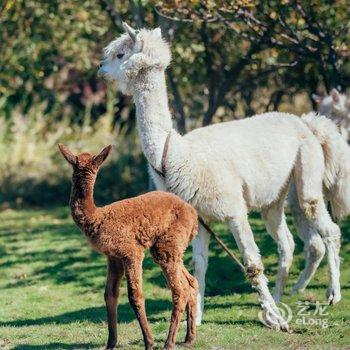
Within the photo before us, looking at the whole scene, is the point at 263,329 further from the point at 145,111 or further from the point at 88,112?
the point at 88,112

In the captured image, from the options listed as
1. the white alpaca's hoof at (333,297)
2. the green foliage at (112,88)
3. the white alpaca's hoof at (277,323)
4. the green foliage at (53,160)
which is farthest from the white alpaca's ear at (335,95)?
the green foliage at (53,160)

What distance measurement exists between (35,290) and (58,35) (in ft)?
17.9

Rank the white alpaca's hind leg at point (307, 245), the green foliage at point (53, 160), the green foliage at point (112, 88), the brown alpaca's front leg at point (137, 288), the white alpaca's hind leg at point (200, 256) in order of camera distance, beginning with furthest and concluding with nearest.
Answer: the green foliage at point (53, 160) → the green foliage at point (112, 88) → the white alpaca's hind leg at point (307, 245) → the white alpaca's hind leg at point (200, 256) → the brown alpaca's front leg at point (137, 288)

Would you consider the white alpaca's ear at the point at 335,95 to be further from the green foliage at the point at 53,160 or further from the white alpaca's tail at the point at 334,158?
the green foliage at the point at 53,160

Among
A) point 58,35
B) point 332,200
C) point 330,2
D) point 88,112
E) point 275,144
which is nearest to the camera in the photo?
point 275,144

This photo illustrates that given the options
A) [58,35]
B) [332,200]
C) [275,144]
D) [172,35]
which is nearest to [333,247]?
[332,200]

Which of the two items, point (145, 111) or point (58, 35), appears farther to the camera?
point (58, 35)

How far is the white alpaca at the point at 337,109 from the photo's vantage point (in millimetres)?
10789

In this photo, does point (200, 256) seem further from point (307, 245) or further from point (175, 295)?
point (307, 245)

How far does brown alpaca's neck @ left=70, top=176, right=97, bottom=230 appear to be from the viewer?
19.8ft

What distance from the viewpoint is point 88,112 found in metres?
16.4

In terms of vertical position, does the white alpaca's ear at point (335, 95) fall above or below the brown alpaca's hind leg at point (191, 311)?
above

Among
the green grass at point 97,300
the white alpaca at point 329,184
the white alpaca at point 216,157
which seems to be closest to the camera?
the green grass at point 97,300

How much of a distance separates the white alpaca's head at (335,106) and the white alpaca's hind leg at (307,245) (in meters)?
2.23
